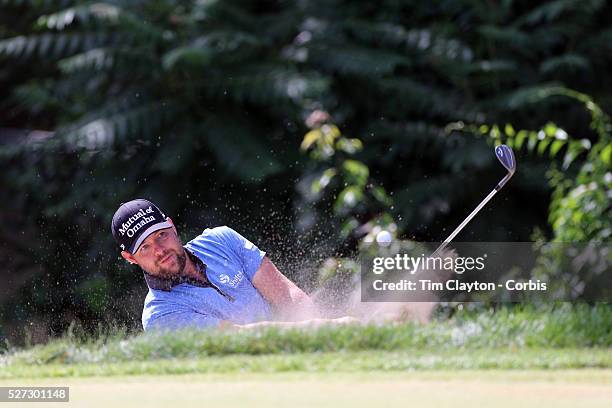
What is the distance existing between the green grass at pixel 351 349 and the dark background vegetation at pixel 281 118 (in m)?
3.01

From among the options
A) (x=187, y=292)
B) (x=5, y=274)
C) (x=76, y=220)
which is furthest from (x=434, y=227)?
(x=187, y=292)

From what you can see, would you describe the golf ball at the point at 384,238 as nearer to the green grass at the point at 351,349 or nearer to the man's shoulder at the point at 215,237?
the green grass at the point at 351,349

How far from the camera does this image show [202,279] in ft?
15.8

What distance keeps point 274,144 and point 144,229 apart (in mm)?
4313

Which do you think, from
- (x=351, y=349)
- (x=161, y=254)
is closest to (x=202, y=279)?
(x=161, y=254)

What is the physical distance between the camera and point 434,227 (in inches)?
339

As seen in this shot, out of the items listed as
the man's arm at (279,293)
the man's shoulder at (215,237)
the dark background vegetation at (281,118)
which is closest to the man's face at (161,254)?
the man's shoulder at (215,237)

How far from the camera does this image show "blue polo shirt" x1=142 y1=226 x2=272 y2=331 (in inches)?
190

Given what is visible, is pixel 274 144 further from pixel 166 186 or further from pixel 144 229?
pixel 144 229

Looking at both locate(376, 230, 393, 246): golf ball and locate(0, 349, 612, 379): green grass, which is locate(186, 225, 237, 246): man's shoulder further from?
locate(376, 230, 393, 246): golf ball

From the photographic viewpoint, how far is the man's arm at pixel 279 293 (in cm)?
497

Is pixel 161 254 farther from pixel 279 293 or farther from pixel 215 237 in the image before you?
pixel 279 293

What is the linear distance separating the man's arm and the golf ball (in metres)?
1.14

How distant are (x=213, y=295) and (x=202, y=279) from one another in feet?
0.27
